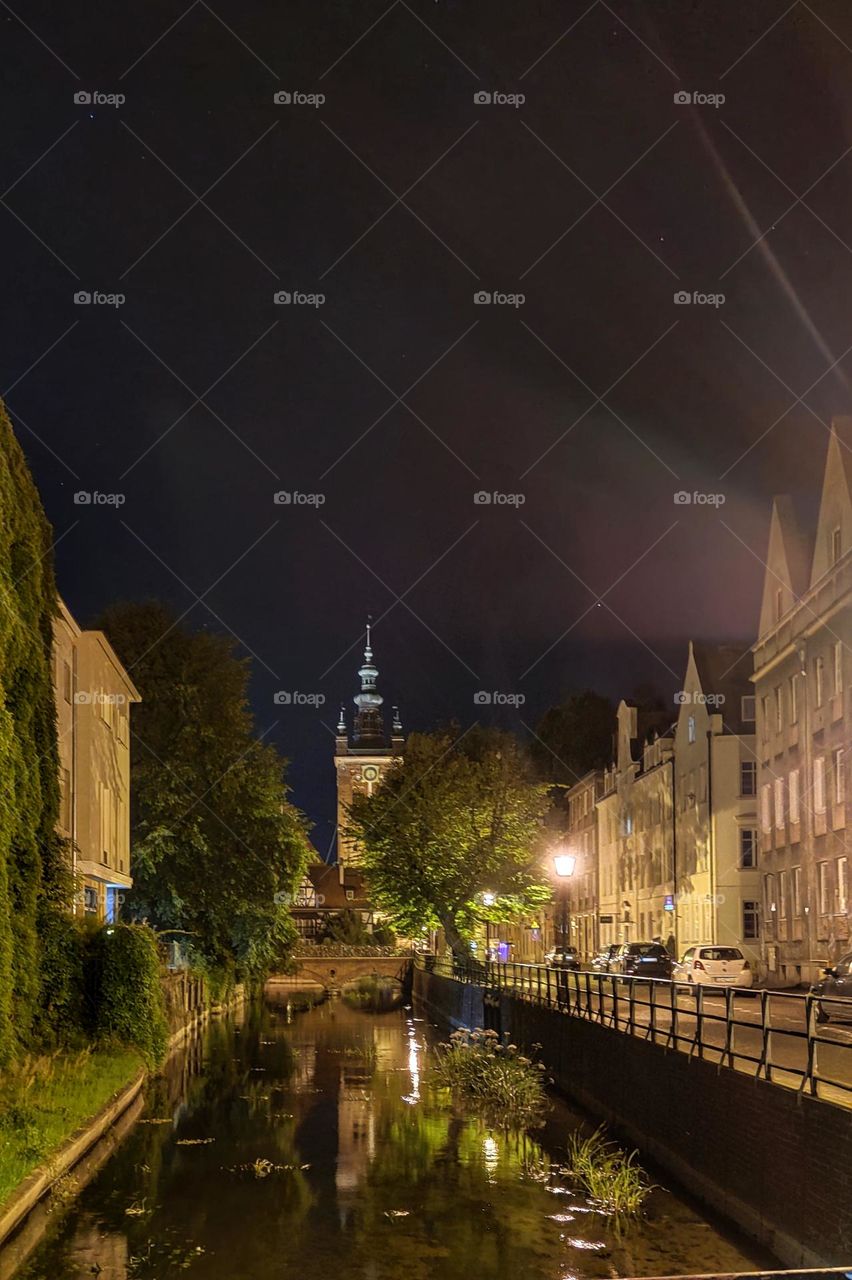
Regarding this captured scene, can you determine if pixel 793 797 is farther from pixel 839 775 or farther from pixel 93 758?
pixel 93 758

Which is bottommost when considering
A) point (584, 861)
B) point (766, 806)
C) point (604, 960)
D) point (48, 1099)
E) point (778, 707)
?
point (604, 960)

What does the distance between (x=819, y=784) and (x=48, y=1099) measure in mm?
28759

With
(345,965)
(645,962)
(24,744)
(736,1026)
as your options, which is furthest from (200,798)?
(345,965)

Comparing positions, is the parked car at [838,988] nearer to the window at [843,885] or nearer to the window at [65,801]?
the window at [843,885]

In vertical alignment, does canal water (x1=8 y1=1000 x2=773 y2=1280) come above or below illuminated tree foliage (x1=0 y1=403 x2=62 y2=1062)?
below

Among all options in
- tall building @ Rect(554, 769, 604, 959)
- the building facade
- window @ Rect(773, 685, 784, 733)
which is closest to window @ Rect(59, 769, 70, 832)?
the building facade

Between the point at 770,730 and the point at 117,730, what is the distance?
22.2 metres

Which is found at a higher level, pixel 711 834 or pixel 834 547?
pixel 834 547

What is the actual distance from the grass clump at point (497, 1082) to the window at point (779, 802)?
2045cm

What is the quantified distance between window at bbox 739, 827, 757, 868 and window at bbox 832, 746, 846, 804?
36.5 feet

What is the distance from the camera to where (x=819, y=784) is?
4247cm

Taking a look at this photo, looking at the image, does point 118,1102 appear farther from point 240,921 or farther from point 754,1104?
point 240,921

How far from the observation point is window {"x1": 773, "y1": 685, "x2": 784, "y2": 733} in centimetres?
4753

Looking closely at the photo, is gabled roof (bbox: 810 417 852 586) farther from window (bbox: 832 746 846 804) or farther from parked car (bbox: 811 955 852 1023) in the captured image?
parked car (bbox: 811 955 852 1023)
